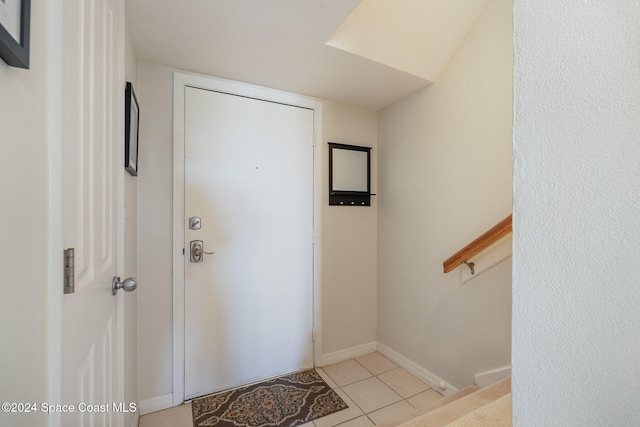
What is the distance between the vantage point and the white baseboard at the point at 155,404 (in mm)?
1565

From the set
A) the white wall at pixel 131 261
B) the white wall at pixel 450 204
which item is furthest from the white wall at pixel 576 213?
the white wall at pixel 131 261

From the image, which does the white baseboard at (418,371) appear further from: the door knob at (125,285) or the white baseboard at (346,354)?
the door knob at (125,285)

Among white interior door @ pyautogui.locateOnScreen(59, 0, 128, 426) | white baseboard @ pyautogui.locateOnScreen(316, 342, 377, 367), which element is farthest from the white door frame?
white baseboard @ pyautogui.locateOnScreen(316, 342, 377, 367)

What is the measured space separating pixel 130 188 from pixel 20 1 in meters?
1.19

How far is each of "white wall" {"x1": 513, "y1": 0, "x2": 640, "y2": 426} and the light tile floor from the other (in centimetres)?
141

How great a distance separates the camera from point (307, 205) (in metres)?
2.12

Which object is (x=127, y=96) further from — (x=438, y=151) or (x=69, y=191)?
(x=438, y=151)

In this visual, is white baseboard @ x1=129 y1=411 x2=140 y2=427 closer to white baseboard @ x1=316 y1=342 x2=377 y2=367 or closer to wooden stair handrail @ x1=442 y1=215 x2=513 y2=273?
white baseboard @ x1=316 y1=342 x2=377 y2=367

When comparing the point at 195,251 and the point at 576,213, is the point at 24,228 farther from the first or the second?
the point at 195,251

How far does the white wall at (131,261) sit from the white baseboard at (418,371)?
1868mm

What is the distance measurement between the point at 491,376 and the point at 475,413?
85cm

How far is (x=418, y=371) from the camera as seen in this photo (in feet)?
6.45

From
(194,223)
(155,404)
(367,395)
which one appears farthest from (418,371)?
(194,223)

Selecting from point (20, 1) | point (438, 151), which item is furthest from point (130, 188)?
→ point (438, 151)
